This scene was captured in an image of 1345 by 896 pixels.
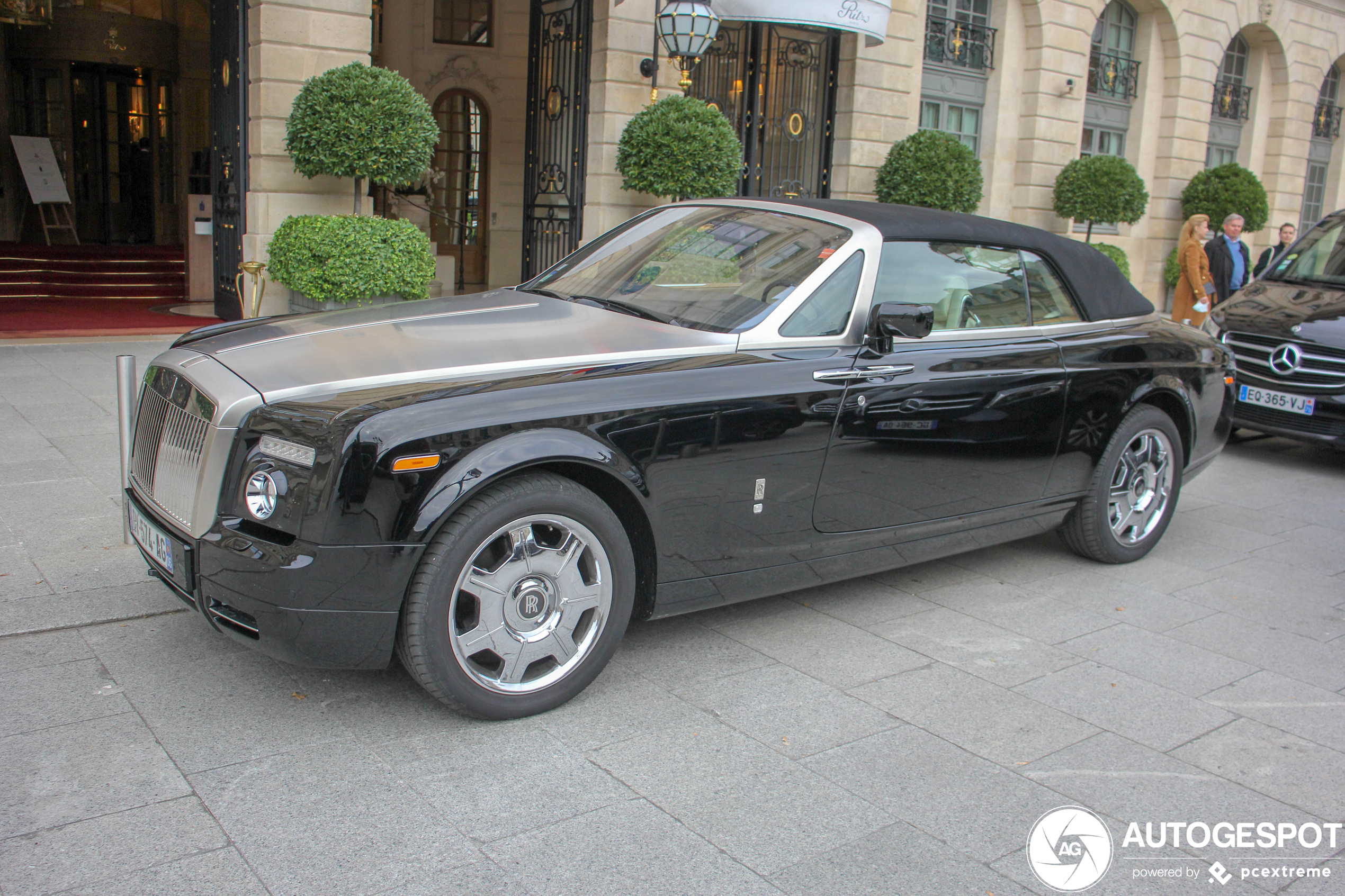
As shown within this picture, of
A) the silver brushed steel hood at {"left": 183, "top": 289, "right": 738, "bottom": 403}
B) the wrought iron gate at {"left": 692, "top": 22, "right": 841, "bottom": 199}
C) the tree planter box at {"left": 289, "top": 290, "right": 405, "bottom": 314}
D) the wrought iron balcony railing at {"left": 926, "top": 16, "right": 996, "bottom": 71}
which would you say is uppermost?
the wrought iron balcony railing at {"left": 926, "top": 16, "right": 996, "bottom": 71}

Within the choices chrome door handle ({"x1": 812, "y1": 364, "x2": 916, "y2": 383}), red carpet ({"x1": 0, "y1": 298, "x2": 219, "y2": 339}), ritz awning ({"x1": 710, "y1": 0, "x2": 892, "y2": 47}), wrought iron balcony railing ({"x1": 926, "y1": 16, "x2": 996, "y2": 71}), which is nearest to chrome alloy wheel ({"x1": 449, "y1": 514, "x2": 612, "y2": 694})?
chrome door handle ({"x1": 812, "y1": 364, "x2": 916, "y2": 383})

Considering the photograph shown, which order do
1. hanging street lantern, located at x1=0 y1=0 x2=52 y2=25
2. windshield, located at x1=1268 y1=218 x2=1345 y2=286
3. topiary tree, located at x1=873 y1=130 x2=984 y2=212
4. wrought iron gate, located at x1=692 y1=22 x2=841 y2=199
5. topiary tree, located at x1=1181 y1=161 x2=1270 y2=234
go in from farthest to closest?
topiary tree, located at x1=1181 y1=161 x2=1270 y2=234 < hanging street lantern, located at x1=0 y1=0 x2=52 y2=25 < topiary tree, located at x1=873 y1=130 x2=984 y2=212 < wrought iron gate, located at x1=692 y1=22 x2=841 y2=199 < windshield, located at x1=1268 y1=218 x2=1345 y2=286

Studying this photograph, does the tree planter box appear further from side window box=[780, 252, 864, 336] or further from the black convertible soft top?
side window box=[780, 252, 864, 336]

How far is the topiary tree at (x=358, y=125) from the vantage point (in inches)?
416

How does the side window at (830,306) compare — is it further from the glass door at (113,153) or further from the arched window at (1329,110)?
the arched window at (1329,110)

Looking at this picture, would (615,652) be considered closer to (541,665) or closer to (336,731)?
(541,665)

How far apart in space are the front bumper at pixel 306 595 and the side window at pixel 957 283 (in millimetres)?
2248

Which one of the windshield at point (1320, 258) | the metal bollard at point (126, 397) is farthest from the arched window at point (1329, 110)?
the metal bollard at point (126, 397)

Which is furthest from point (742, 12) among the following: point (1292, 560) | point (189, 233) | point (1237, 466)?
point (1292, 560)

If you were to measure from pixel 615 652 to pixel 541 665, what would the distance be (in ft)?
1.84

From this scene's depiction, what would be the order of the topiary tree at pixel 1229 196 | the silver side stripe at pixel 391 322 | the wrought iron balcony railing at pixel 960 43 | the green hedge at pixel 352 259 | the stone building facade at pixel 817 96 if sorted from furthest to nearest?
1. the topiary tree at pixel 1229 196
2. the wrought iron balcony railing at pixel 960 43
3. the stone building facade at pixel 817 96
4. the green hedge at pixel 352 259
5. the silver side stripe at pixel 391 322

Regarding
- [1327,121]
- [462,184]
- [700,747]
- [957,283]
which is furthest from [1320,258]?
[1327,121]

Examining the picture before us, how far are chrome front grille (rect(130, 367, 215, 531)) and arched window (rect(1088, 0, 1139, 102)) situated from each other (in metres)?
19.9

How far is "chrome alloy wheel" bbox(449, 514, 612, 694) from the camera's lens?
3.36m
